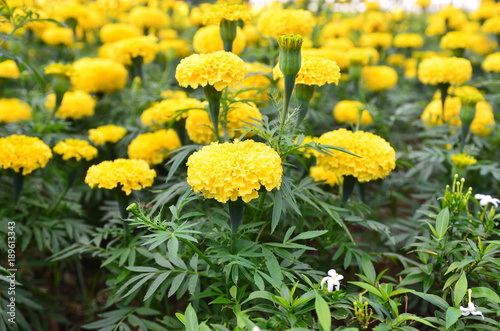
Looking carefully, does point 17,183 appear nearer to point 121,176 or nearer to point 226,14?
point 121,176

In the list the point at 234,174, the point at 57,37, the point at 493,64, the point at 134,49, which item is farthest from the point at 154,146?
the point at 493,64

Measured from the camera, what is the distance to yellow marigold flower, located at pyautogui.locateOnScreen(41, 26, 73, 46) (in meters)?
3.54

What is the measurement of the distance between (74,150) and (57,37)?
1.78 metres

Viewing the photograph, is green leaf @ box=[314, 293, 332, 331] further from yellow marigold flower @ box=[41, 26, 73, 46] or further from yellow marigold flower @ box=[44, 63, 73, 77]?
yellow marigold flower @ box=[41, 26, 73, 46]

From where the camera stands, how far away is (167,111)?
2201mm

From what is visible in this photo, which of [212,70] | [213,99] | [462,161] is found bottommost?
[462,161]

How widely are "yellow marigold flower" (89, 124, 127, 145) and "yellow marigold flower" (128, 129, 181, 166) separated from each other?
0.21m

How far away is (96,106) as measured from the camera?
3293 millimetres

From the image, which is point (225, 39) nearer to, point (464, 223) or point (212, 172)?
point (212, 172)

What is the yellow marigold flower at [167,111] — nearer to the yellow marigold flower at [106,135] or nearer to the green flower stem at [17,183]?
the yellow marigold flower at [106,135]

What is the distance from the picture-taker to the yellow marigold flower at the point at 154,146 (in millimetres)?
2270

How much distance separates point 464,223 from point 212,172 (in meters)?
1.03

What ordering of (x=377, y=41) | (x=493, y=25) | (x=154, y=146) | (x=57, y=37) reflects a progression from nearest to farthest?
(x=154, y=146) → (x=57, y=37) → (x=493, y=25) → (x=377, y=41)

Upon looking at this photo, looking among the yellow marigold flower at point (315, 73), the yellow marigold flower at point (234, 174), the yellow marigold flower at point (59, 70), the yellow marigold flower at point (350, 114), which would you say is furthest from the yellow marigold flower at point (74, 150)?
the yellow marigold flower at point (350, 114)
